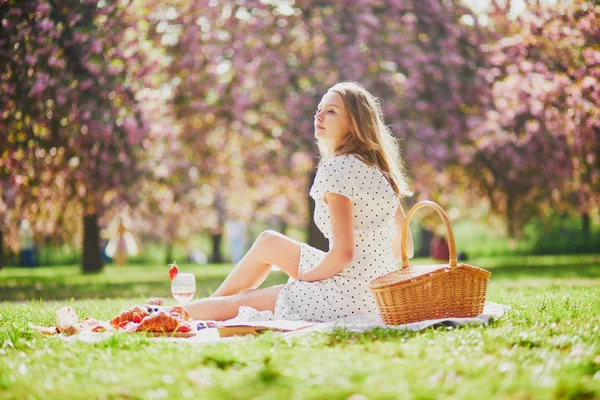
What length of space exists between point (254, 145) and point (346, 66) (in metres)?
3.11

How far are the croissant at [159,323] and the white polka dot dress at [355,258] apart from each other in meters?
0.79

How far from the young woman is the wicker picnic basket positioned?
0.30m

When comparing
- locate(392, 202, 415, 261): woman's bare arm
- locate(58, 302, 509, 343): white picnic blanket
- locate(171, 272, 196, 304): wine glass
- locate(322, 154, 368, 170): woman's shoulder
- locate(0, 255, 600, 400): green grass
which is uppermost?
locate(322, 154, 368, 170): woman's shoulder

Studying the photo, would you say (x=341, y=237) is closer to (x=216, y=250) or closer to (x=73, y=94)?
(x=73, y=94)

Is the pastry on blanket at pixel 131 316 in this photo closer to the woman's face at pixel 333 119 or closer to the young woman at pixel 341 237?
the young woman at pixel 341 237

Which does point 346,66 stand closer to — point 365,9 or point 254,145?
point 365,9

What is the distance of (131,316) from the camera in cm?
477

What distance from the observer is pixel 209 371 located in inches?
122

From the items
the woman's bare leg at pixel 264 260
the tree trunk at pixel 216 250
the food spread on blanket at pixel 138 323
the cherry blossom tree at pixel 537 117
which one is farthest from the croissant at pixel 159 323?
the tree trunk at pixel 216 250

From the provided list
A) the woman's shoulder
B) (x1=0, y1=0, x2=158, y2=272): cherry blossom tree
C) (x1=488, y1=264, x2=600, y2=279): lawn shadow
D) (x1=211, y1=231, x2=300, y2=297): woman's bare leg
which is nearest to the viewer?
the woman's shoulder

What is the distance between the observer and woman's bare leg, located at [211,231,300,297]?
507 centimetres

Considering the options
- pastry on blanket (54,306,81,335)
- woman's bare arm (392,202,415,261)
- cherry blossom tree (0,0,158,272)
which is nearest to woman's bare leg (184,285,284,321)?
pastry on blanket (54,306,81,335)

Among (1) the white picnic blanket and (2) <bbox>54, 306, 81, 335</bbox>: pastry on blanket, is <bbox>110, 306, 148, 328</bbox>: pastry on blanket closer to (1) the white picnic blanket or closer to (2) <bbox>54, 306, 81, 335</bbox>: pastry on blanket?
(2) <bbox>54, 306, 81, 335</bbox>: pastry on blanket

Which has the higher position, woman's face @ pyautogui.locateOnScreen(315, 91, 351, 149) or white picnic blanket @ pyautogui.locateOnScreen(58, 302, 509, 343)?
woman's face @ pyautogui.locateOnScreen(315, 91, 351, 149)
